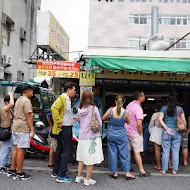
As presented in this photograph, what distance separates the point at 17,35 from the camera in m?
17.2

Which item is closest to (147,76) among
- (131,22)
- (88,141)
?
(88,141)

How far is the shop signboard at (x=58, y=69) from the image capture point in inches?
244

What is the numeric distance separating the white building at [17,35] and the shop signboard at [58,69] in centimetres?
834

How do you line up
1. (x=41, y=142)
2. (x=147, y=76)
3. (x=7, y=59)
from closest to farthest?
(x=41, y=142), (x=147, y=76), (x=7, y=59)

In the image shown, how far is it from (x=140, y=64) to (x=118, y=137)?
1.76 metres

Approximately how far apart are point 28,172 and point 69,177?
3.03 feet

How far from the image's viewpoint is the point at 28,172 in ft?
16.9

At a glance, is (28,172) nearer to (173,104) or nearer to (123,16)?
(173,104)

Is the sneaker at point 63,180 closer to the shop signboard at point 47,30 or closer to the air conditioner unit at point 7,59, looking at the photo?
the shop signboard at point 47,30

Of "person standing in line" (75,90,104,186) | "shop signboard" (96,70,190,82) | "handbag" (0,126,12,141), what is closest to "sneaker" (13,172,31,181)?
"handbag" (0,126,12,141)

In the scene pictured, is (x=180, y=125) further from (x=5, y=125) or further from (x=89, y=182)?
(x=5, y=125)

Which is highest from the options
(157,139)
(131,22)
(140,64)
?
(131,22)

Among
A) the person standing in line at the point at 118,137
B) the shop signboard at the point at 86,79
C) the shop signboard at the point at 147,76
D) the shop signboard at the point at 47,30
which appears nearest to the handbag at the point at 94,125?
the person standing in line at the point at 118,137

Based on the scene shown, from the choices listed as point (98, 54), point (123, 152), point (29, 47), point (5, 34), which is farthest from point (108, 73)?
point (29, 47)
